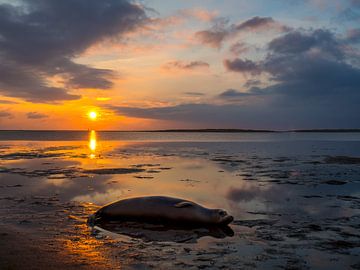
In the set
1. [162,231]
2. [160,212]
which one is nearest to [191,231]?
[162,231]

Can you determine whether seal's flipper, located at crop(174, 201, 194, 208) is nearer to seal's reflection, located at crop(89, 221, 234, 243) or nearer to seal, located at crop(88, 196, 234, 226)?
seal, located at crop(88, 196, 234, 226)

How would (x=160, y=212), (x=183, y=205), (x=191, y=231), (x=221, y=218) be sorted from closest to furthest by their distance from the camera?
(x=191, y=231), (x=221, y=218), (x=183, y=205), (x=160, y=212)

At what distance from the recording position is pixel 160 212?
8.98 meters

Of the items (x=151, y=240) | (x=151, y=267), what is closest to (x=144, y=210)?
(x=151, y=240)

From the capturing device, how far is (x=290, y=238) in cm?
740

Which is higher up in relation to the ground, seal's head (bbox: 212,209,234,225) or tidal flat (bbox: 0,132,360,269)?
seal's head (bbox: 212,209,234,225)

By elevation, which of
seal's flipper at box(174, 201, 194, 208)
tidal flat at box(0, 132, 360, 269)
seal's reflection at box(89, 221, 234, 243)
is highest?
seal's flipper at box(174, 201, 194, 208)

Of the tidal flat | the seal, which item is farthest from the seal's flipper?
the tidal flat

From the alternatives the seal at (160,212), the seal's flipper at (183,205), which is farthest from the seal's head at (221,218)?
the seal's flipper at (183,205)

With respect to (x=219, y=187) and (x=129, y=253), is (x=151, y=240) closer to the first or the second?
(x=129, y=253)

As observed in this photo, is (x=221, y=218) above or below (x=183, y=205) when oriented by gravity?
below

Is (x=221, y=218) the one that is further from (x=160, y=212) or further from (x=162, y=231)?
(x=160, y=212)

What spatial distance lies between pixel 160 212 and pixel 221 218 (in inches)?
57.6

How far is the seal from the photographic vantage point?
8695mm
